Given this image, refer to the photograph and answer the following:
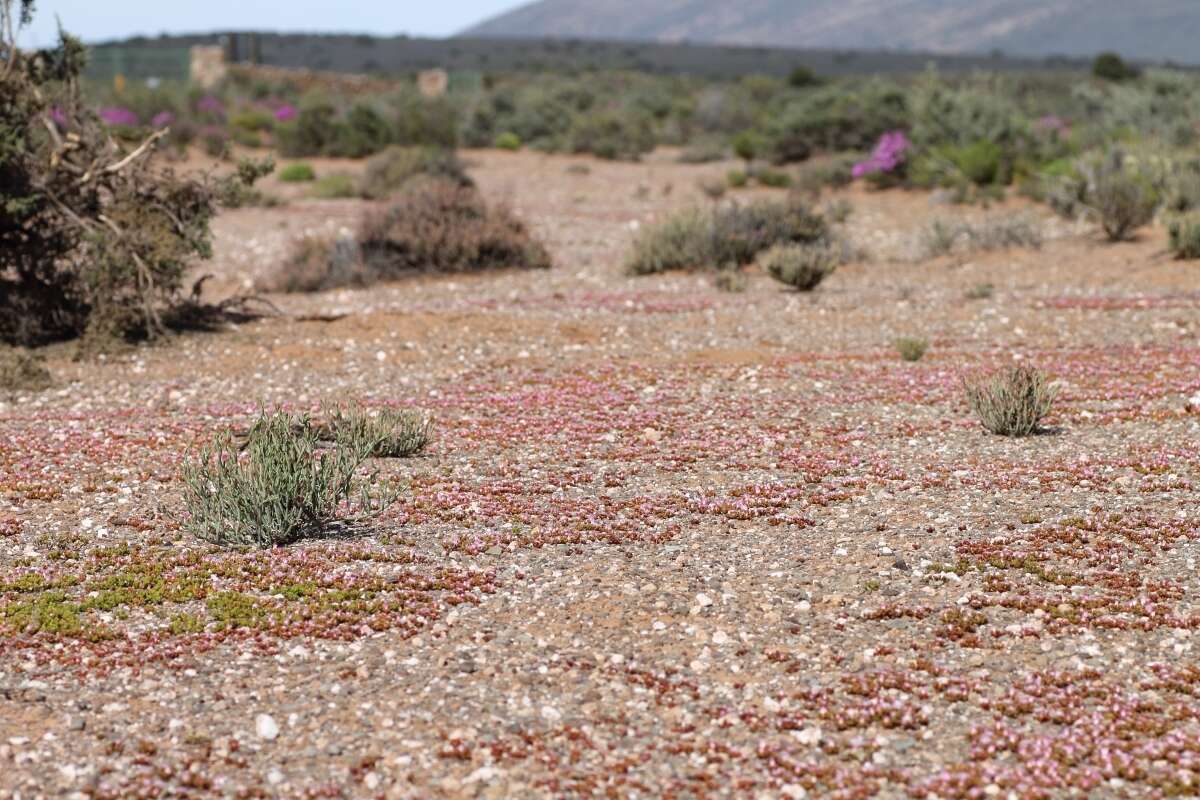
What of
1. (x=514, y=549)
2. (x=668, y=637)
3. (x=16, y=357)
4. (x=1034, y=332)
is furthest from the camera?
(x=1034, y=332)

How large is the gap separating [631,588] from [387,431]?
3.07m

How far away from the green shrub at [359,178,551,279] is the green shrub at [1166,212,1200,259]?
29.2 feet

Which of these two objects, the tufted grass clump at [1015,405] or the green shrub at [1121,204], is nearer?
the tufted grass clump at [1015,405]

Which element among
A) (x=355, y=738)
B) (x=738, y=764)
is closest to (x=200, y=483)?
(x=355, y=738)

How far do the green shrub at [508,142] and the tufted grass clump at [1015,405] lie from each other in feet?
115

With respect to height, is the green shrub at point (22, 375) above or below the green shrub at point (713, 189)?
below

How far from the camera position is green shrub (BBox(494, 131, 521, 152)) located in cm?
4447

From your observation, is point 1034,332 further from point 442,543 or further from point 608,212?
point 608,212

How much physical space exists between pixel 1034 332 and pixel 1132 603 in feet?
26.8

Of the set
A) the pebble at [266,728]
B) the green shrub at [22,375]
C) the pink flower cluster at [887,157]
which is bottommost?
the pebble at [266,728]

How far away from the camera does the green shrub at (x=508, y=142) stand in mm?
44469

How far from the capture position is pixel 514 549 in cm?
820

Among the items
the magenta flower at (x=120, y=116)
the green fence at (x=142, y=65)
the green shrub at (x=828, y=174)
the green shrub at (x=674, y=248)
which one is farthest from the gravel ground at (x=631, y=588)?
the green fence at (x=142, y=65)

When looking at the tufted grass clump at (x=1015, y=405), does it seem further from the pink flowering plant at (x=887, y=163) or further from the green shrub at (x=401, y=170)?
the pink flowering plant at (x=887, y=163)
